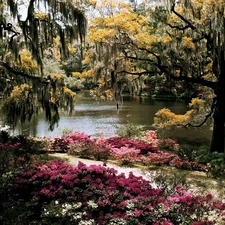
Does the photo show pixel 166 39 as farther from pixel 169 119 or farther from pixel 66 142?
pixel 66 142

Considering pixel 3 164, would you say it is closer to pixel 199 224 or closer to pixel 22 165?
pixel 22 165

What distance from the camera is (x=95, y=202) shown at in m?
4.47

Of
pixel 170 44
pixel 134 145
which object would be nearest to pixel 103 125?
pixel 170 44

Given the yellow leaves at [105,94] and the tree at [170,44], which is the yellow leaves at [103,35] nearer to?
the tree at [170,44]

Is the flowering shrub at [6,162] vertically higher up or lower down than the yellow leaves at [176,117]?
lower down

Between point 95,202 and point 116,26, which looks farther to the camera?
point 116,26

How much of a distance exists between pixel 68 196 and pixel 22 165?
6.82ft

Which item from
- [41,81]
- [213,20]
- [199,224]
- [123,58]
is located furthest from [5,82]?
[199,224]

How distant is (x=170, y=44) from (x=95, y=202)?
813cm

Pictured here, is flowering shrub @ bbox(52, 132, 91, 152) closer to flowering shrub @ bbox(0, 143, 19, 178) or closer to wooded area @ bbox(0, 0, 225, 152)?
wooded area @ bbox(0, 0, 225, 152)

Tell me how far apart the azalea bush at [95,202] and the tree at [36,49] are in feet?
15.3

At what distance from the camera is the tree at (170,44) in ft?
32.2

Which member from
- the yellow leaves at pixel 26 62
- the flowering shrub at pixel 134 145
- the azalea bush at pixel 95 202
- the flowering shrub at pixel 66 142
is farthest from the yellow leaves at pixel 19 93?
the azalea bush at pixel 95 202

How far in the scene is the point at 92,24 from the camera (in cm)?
1147
